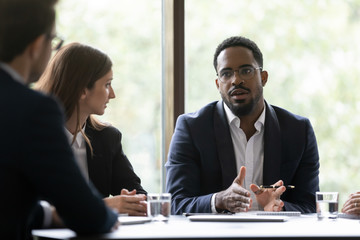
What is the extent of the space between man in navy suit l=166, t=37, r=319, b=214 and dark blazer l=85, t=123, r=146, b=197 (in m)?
0.21

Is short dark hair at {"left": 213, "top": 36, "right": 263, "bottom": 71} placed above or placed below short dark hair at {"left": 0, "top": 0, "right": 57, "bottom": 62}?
above

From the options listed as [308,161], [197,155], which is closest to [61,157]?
[197,155]

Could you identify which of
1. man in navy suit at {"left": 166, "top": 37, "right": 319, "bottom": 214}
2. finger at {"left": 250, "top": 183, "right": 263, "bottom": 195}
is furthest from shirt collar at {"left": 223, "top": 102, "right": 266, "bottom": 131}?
finger at {"left": 250, "top": 183, "right": 263, "bottom": 195}

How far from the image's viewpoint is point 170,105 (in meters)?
3.57

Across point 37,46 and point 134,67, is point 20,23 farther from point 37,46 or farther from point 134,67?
point 134,67

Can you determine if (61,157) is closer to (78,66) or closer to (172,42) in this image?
(78,66)

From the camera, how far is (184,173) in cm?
294

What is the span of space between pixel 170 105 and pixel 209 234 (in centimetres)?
202

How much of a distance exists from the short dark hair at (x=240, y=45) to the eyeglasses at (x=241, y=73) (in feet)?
0.36

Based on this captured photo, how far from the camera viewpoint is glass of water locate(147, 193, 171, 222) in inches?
80.6

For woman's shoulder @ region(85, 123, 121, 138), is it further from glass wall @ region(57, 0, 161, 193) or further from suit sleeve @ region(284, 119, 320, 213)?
suit sleeve @ region(284, 119, 320, 213)

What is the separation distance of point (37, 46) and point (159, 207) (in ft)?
2.50

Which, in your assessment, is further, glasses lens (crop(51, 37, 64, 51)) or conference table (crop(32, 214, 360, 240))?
glasses lens (crop(51, 37, 64, 51))

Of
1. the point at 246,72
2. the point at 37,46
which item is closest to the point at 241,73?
the point at 246,72
